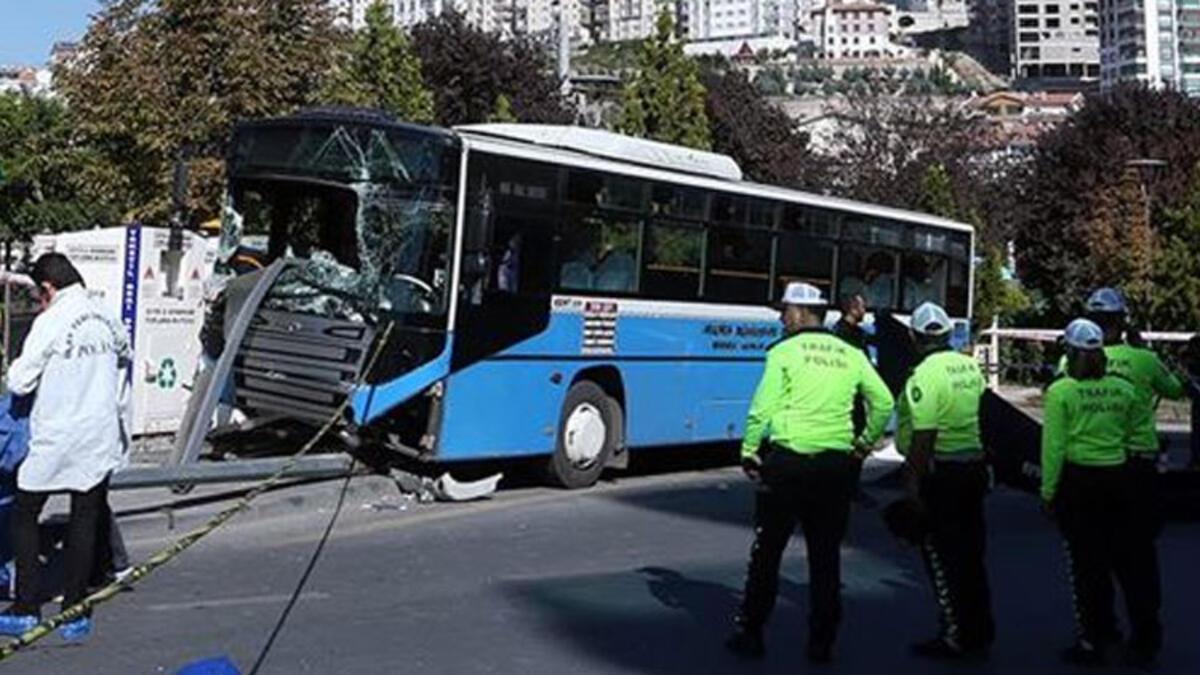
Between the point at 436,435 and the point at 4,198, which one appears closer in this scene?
the point at 436,435

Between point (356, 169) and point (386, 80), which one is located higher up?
point (386, 80)

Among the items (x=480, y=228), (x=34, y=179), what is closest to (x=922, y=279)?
(x=480, y=228)

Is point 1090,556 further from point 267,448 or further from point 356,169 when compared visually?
point 267,448

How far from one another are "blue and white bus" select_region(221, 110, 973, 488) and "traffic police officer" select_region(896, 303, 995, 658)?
5.72 m

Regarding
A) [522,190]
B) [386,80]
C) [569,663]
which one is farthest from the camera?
[386,80]

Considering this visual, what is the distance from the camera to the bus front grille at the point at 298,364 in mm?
12258

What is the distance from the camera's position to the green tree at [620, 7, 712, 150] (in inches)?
1366

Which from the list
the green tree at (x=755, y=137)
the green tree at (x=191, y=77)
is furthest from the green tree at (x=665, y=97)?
the green tree at (x=755, y=137)

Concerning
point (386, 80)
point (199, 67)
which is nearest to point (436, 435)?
point (199, 67)

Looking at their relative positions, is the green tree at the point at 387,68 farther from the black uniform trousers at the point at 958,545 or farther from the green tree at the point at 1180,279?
the black uniform trousers at the point at 958,545

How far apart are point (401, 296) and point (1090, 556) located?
667 centimetres

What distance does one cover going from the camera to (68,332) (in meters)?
7.48

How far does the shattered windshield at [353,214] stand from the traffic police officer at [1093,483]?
20.4 feet

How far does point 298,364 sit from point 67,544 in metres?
4.87
